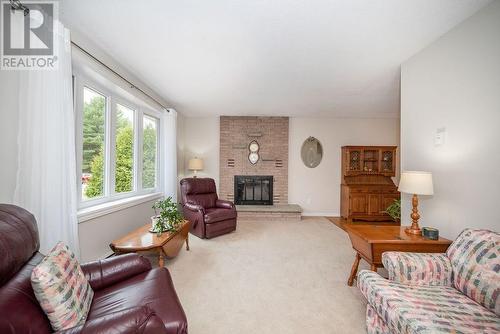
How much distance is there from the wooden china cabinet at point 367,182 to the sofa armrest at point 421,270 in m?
3.35

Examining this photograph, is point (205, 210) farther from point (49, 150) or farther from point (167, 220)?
point (49, 150)

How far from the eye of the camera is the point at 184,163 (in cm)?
540

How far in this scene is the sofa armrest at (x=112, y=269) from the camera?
1351 mm

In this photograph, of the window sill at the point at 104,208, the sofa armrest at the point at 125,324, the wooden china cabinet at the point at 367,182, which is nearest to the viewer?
the sofa armrest at the point at 125,324

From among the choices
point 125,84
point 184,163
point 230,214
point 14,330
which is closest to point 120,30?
point 125,84

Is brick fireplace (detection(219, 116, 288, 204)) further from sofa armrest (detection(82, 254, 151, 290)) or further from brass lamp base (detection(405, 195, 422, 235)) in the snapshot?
sofa armrest (detection(82, 254, 151, 290))

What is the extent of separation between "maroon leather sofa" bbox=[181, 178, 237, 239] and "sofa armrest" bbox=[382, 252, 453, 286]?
2518mm

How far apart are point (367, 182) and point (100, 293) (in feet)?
17.7

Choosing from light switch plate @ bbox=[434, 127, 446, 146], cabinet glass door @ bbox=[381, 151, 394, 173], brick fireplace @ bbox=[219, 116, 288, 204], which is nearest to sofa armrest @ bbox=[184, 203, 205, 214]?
brick fireplace @ bbox=[219, 116, 288, 204]

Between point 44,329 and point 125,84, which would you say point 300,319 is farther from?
point 125,84

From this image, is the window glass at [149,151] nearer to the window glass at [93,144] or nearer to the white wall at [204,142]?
the window glass at [93,144]

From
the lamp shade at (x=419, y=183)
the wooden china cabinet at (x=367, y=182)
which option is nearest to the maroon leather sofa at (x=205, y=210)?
the lamp shade at (x=419, y=183)

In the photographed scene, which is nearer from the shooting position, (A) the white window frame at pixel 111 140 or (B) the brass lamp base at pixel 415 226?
(B) the brass lamp base at pixel 415 226

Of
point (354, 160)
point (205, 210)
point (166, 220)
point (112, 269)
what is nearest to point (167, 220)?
point (166, 220)
